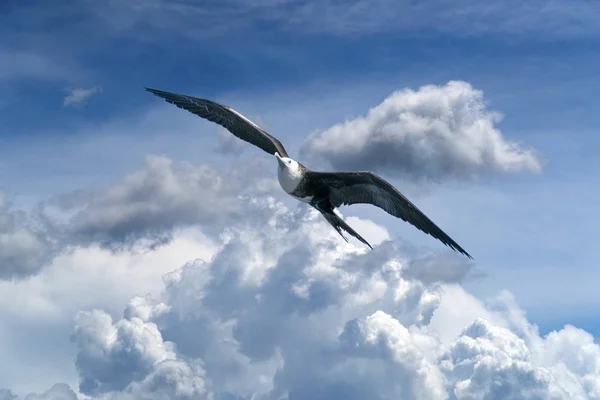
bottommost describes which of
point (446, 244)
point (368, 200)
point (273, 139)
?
point (446, 244)

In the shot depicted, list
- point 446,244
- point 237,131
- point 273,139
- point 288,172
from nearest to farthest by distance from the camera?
point 446,244
point 288,172
point 273,139
point 237,131

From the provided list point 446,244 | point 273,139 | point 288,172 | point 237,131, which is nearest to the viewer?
point 446,244

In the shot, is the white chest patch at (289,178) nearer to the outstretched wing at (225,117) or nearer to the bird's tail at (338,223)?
the bird's tail at (338,223)

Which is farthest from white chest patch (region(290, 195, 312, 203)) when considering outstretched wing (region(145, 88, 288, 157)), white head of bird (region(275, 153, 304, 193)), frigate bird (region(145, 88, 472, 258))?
outstretched wing (region(145, 88, 288, 157))

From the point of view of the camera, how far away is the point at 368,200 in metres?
24.4

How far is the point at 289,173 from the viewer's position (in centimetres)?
2356

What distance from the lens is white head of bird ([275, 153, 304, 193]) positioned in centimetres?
2361

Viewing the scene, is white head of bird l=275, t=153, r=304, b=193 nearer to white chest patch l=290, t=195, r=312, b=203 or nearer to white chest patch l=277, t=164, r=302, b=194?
white chest patch l=277, t=164, r=302, b=194

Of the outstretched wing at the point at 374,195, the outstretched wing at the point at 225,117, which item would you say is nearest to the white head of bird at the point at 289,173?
the outstretched wing at the point at 374,195

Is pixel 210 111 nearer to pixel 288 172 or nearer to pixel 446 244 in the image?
pixel 288 172

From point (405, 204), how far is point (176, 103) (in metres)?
12.4

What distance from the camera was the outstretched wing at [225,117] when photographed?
1114 inches

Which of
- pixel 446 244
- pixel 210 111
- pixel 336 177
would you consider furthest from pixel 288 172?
pixel 210 111

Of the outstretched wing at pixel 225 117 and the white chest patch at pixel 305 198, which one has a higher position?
the outstretched wing at pixel 225 117
